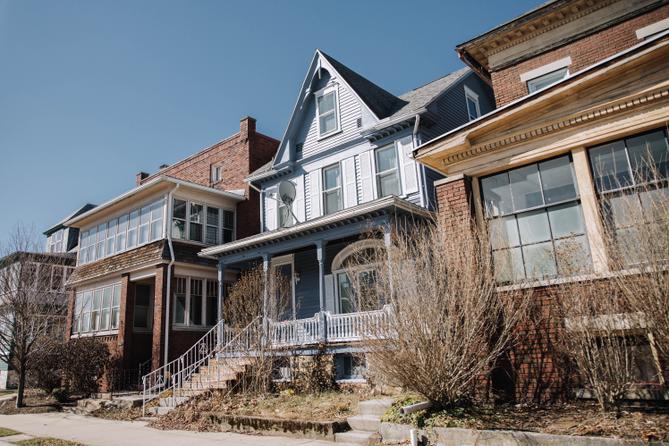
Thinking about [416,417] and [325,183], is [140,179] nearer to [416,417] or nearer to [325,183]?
[325,183]

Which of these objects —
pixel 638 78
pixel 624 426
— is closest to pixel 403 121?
pixel 638 78

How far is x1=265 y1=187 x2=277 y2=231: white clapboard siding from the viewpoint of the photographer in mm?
19141

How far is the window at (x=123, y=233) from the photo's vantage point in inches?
775

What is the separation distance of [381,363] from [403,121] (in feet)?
32.0

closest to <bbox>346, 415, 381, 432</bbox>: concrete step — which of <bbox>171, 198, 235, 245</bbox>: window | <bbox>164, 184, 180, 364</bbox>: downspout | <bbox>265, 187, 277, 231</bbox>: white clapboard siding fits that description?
<bbox>164, 184, 180, 364</bbox>: downspout

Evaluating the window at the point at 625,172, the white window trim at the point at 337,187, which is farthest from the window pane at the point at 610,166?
the white window trim at the point at 337,187

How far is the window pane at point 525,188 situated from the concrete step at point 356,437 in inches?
181

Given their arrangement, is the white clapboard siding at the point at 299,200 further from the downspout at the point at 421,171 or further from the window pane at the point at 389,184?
the downspout at the point at 421,171

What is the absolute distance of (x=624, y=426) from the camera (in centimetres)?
584

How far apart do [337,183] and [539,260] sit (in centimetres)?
1010

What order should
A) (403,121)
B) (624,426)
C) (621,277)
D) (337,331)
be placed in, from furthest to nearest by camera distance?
(403,121)
(337,331)
(621,277)
(624,426)

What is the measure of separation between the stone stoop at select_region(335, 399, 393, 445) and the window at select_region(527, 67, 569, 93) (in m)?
8.22

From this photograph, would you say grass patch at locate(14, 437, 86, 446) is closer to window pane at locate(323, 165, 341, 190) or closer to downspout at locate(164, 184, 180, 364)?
downspout at locate(164, 184, 180, 364)

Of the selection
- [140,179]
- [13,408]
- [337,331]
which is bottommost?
[13,408]
